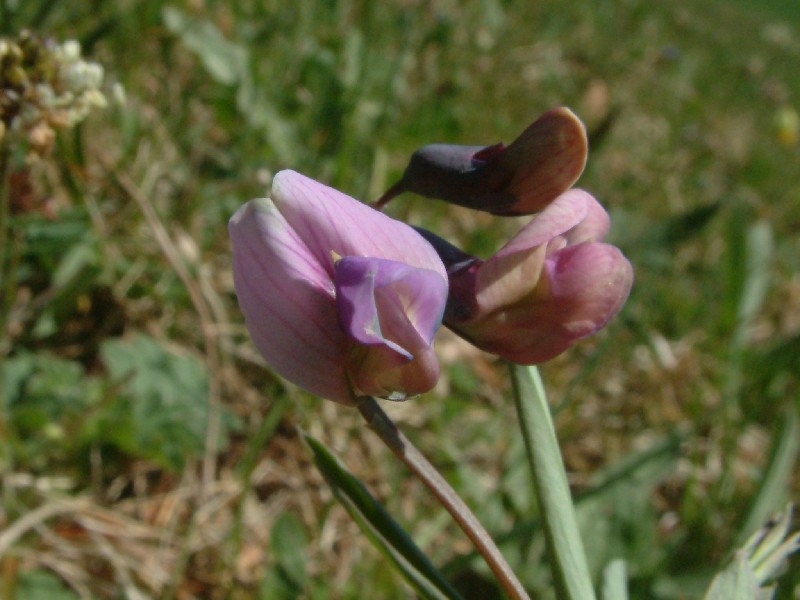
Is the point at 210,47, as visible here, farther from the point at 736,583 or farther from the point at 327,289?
the point at 736,583

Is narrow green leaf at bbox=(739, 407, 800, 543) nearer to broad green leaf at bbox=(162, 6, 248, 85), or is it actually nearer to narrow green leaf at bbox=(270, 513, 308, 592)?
narrow green leaf at bbox=(270, 513, 308, 592)

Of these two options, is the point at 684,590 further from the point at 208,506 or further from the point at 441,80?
the point at 441,80

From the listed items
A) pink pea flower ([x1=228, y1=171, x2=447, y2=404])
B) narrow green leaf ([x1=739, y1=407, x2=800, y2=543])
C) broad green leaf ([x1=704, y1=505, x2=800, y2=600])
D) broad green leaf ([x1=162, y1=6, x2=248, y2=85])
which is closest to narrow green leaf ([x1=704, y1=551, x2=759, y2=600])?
broad green leaf ([x1=704, y1=505, x2=800, y2=600])

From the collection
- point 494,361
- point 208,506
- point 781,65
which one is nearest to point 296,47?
point 494,361

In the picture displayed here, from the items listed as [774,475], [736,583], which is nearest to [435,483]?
[736,583]

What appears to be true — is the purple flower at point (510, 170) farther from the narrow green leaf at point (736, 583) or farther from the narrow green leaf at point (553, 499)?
the narrow green leaf at point (736, 583)

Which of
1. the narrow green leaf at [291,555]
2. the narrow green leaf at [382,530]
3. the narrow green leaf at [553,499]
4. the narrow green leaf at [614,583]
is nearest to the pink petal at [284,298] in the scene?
the narrow green leaf at [382,530]
